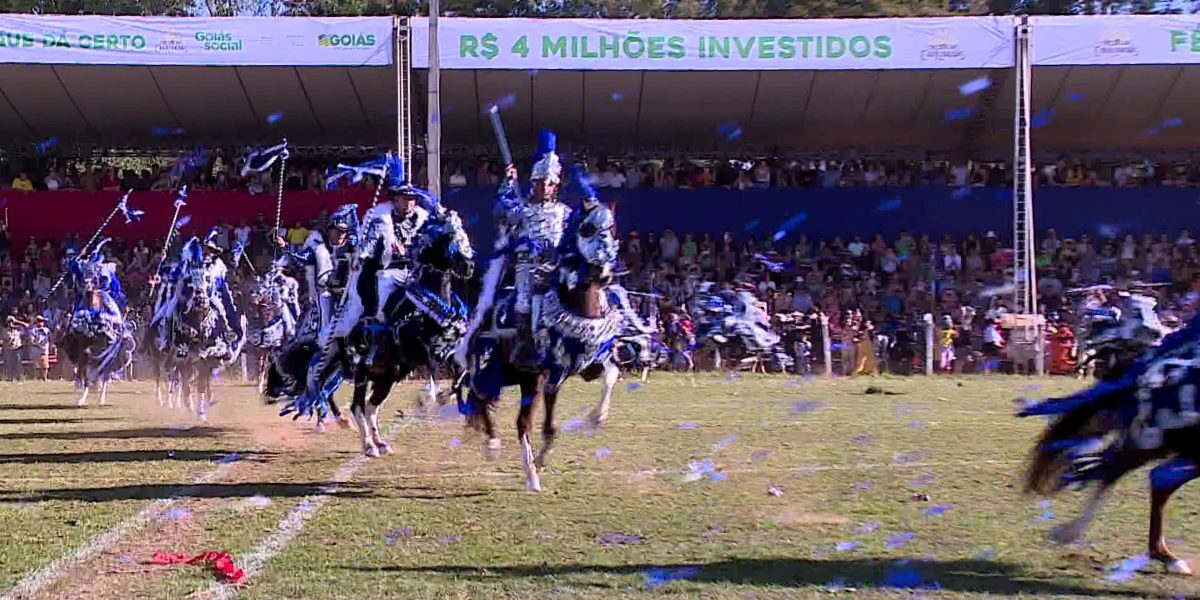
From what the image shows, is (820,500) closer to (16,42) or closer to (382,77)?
(382,77)

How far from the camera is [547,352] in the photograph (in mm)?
9172

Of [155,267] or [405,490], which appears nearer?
[405,490]

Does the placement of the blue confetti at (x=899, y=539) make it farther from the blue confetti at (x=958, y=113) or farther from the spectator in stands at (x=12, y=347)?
the blue confetti at (x=958, y=113)

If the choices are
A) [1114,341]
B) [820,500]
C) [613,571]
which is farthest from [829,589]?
[1114,341]

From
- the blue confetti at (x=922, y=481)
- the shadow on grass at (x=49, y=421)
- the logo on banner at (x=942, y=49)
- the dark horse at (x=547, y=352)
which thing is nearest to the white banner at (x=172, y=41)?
the logo on banner at (x=942, y=49)

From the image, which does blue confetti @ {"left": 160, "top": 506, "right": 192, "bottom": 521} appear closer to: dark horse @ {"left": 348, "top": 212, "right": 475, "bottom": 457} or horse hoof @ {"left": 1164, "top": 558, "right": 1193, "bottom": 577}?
dark horse @ {"left": 348, "top": 212, "right": 475, "bottom": 457}

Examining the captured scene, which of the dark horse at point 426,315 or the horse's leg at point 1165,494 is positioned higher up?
the dark horse at point 426,315

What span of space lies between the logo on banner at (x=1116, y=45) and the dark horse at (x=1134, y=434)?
19.1 metres

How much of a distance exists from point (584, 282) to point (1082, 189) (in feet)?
63.7

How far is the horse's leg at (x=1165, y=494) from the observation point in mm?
6559

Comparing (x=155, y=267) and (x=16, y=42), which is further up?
(x=16, y=42)

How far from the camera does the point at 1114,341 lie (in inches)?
316

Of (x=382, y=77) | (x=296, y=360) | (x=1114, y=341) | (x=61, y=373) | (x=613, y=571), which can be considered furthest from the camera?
(x=382, y=77)

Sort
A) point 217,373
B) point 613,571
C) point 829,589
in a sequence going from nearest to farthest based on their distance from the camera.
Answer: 1. point 829,589
2. point 613,571
3. point 217,373
